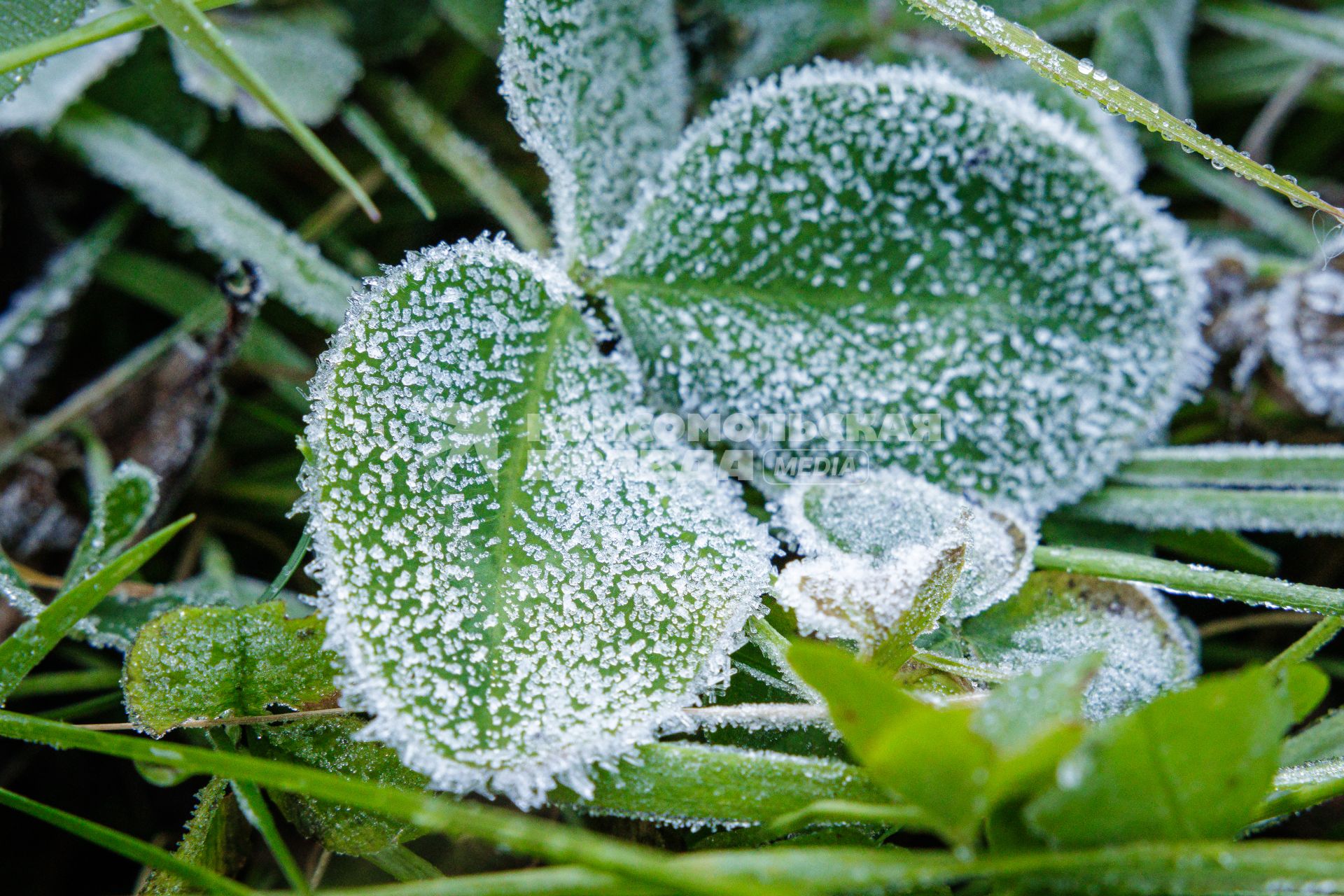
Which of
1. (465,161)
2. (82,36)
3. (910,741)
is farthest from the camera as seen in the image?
(465,161)

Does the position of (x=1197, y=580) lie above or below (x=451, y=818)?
above

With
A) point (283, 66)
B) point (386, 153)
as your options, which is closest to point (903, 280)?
point (386, 153)

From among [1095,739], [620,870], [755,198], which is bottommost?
[620,870]

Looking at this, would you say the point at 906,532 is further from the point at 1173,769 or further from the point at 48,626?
the point at 48,626

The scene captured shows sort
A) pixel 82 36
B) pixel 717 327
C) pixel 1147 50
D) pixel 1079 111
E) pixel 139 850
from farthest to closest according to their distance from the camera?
pixel 1147 50
pixel 1079 111
pixel 717 327
pixel 82 36
pixel 139 850

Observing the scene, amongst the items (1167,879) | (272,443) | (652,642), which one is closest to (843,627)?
(652,642)

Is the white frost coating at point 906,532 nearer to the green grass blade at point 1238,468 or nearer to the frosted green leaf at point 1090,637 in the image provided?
the frosted green leaf at point 1090,637

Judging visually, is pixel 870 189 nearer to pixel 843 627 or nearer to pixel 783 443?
pixel 783 443
